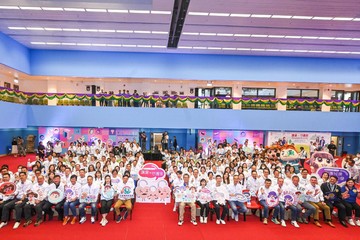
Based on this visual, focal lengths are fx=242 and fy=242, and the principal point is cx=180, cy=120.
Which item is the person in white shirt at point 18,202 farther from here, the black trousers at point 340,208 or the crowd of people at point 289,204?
the black trousers at point 340,208

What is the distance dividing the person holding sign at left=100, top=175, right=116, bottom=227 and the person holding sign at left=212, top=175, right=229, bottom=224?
299cm

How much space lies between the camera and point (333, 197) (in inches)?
282

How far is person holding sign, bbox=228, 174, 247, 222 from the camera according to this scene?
7.04 metres

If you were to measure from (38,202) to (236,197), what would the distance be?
5586 millimetres

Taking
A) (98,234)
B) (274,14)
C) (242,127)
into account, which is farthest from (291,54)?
(98,234)

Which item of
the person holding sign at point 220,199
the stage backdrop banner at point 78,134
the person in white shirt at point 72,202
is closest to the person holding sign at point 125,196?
the person in white shirt at point 72,202

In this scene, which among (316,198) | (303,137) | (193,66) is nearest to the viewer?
(316,198)

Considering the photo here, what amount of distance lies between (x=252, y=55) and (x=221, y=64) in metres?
2.33

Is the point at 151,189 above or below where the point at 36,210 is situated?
above

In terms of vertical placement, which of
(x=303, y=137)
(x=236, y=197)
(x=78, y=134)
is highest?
(x=303, y=137)

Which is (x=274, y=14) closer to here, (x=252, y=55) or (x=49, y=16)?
(x=252, y=55)

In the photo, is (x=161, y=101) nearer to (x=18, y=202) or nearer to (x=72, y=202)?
(x=72, y=202)

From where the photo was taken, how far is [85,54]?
16703 millimetres

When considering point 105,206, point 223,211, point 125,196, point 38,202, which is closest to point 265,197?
point 223,211
